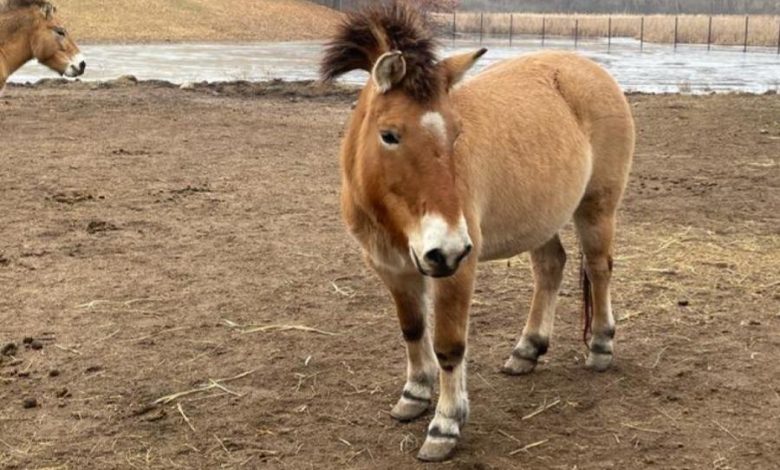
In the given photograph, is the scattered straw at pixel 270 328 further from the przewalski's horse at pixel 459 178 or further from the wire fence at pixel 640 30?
the wire fence at pixel 640 30

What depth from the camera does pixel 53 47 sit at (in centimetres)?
1085

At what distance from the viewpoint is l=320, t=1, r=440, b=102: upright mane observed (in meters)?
3.16

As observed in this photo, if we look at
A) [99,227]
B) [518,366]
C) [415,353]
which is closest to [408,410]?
[415,353]

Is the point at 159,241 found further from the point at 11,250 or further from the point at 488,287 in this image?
the point at 488,287

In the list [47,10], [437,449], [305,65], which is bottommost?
[305,65]

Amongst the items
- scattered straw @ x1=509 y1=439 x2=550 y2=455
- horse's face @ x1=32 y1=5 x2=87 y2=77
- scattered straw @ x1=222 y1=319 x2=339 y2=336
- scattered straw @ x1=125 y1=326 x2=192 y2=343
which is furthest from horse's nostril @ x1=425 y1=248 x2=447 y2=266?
horse's face @ x1=32 y1=5 x2=87 y2=77

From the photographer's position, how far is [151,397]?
421cm

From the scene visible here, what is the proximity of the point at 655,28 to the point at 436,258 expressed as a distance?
163 ft

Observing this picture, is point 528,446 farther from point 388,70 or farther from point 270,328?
point 270,328

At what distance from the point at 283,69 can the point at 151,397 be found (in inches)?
794

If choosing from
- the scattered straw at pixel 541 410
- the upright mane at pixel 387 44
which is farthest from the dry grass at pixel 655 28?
the upright mane at pixel 387 44

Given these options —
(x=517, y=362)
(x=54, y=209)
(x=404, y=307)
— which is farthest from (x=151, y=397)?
(x=54, y=209)

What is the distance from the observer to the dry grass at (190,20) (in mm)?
37094

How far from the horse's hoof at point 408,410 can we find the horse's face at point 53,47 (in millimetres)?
8620
